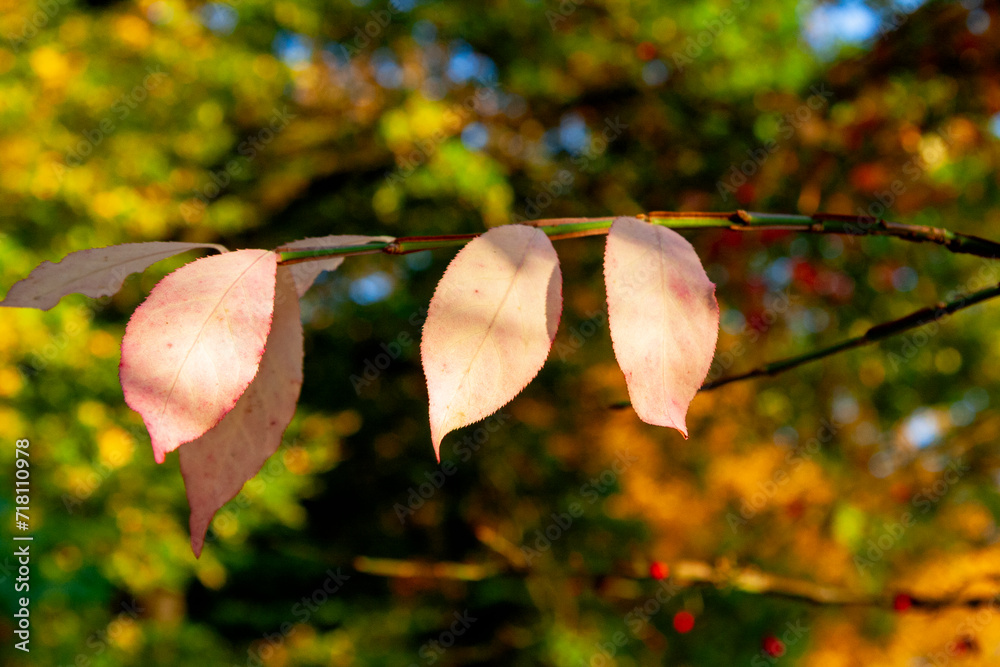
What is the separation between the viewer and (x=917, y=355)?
4004mm

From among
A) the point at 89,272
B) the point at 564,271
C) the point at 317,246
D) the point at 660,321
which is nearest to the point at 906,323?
the point at 660,321

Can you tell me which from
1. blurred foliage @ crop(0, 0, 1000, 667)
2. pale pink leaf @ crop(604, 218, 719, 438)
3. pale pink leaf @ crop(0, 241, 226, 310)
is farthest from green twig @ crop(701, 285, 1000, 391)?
blurred foliage @ crop(0, 0, 1000, 667)

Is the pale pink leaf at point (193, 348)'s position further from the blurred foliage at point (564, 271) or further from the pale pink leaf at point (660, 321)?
the blurred foliage at point (564, 271)

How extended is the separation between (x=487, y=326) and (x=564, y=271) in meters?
2.91

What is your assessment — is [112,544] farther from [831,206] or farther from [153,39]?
[831,206]

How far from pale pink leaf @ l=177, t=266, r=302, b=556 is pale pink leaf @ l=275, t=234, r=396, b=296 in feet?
0.06

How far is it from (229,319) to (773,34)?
387cm

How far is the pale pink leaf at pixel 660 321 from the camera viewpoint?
35 centimetres

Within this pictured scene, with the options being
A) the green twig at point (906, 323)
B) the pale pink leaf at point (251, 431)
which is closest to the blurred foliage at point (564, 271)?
the green twig at point (906, 323)

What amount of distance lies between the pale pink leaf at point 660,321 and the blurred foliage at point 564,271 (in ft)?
4.48

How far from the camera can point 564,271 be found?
326 centimetres

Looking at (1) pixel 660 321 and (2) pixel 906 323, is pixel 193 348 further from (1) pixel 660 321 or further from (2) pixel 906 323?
(2) pixel 906 323

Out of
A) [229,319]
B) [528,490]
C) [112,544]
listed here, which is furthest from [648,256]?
[528,490]

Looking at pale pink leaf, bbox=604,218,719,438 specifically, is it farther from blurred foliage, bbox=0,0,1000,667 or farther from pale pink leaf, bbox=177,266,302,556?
blurred foliage, bbox=0,0,1000,667
